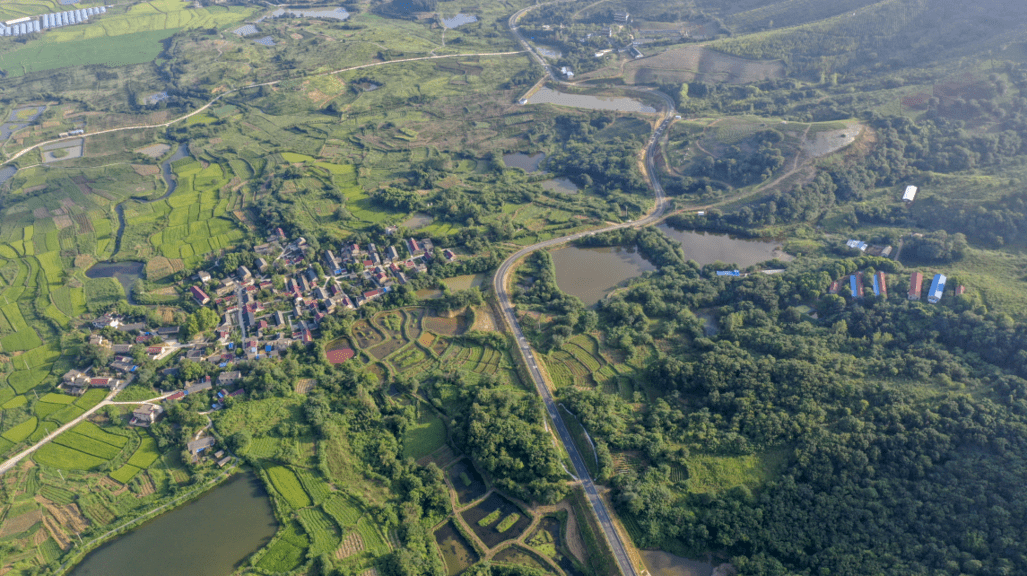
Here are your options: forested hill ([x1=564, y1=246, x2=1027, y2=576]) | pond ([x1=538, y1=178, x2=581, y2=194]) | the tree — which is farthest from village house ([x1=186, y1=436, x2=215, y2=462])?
pond ([x1=538, y1=178, x2=581, y2=194])

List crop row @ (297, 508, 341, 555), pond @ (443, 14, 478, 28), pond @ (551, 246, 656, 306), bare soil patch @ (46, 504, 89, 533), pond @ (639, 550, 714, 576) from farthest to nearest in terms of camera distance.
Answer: pond @ (443, 14, 478, 28) < pond @ (551, 246, 656, 306) < bare soil patch @ (46, 504, 89, 533) < crop row @ (297, 508, 341, 555) < pond @ (639, 550, 714, 576)

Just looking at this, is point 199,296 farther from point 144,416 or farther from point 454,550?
point 454,550

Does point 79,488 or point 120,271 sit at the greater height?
point 120,271

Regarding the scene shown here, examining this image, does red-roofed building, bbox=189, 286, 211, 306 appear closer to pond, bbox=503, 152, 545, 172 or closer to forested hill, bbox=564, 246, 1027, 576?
forested hill, bbox=564, 246, 1027, 576

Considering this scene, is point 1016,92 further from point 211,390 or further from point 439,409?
point 211,390

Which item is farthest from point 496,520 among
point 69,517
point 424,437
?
point 69,517

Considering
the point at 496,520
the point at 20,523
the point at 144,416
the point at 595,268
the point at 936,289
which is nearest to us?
the point at 20,523

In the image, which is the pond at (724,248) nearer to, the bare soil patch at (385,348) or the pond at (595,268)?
the pond at (595,268)
